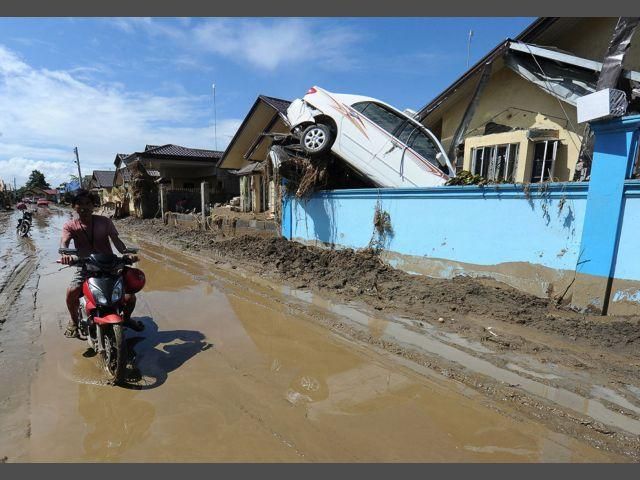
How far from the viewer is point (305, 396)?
10.7 ft

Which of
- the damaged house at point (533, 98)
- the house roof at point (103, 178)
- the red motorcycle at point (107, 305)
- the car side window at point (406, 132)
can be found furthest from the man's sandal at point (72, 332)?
the house roof at point (103, 178)

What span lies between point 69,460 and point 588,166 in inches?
371

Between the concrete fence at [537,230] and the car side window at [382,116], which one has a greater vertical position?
the car side window at [382,116]

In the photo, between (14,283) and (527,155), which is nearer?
(14,283)

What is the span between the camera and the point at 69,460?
2.46 m

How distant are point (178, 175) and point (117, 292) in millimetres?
25563

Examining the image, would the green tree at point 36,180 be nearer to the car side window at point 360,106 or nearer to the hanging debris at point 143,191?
the hanging debris at point 143,191

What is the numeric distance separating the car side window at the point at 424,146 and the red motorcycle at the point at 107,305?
22.1 feet

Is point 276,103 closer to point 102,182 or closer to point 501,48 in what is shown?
point 501,48

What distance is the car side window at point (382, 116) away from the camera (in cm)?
852

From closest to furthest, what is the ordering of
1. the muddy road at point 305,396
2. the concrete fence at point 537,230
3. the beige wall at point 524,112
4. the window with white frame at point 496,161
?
the muddy road at point 305,396
the concrete fence at point 537,230
the beige wall at point 524,112
the window with white frame at point 496,161

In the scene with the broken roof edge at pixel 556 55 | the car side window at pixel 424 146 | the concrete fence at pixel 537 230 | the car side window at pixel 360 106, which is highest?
the broken roof edge at pixel 556 55

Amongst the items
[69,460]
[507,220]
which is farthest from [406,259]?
[69,460]

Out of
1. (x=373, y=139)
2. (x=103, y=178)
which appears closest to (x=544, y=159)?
(x=373, y=139)
